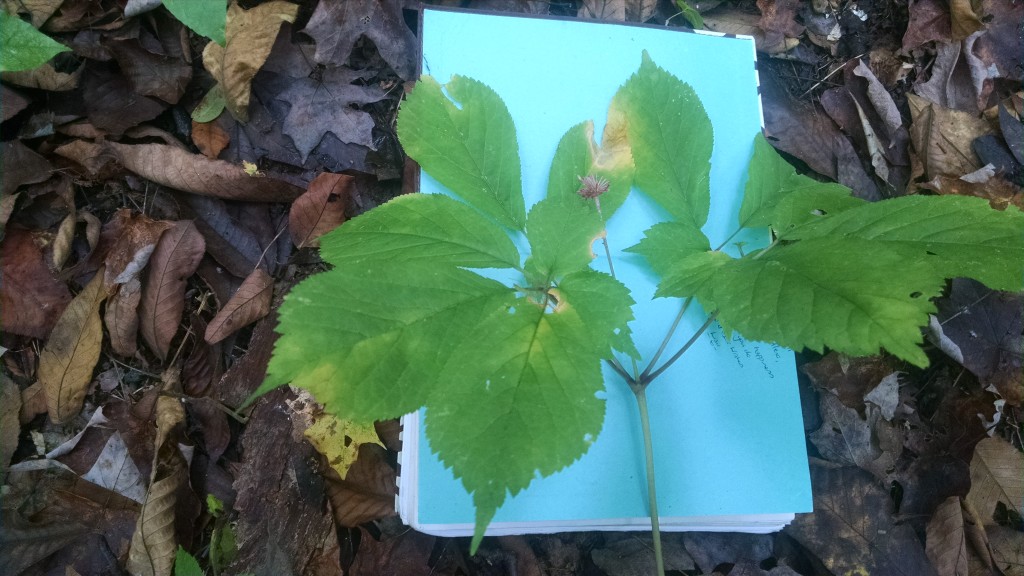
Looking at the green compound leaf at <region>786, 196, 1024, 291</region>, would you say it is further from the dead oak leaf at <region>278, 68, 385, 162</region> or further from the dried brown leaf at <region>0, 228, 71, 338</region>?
the dried brown leaf at <region>0, 228, 71, 338</region>

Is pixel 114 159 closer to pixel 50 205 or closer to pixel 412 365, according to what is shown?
pixel 50 205

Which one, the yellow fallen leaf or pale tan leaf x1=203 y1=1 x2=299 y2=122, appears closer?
the yellow fallen leaf

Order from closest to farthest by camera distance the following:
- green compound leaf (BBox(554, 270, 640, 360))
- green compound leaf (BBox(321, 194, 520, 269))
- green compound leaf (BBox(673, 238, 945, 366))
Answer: green compound leaf (BBox(673, 238, 945, 366)) → green compound leaf (BBox(554, 270, 640, 360)) → green compound leaf (BBox(321, 194, 520, 269))

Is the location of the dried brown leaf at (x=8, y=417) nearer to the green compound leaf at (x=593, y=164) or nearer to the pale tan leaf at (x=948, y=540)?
the green compound leaf at (x=593, y=164)

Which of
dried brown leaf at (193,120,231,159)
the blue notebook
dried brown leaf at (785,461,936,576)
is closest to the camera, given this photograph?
the blue notebook

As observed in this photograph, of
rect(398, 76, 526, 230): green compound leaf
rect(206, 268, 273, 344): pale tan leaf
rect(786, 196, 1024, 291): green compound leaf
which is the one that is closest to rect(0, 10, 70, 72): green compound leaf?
rect(206, 268, 273, 344): pale tan leaf

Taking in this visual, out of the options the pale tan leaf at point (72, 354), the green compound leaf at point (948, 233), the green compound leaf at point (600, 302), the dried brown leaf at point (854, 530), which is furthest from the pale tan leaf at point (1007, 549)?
the pale tan leaf at point (72, 354)

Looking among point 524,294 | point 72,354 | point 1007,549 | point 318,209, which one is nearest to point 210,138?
point 318,209
